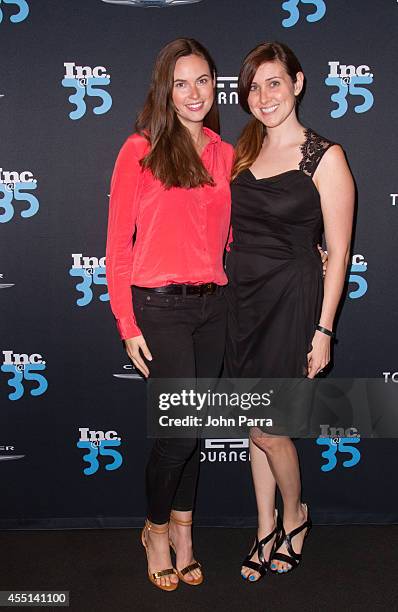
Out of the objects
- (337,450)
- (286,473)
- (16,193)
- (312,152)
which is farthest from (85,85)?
(337,450)

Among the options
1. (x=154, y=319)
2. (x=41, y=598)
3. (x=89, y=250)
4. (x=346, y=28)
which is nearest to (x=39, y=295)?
(x=89, y=250)

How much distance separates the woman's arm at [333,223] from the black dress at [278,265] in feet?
0.10

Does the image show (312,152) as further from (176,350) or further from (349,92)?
(176,350)

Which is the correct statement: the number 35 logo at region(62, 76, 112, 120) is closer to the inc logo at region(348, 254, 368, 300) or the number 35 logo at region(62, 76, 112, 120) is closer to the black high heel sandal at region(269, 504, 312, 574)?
the inc logo at region(348, 254, 368, 300)

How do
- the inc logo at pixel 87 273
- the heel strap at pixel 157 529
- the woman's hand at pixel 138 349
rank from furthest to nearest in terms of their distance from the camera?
1. the inc logo at pixel 87 273
2. the heel strap at pixel 157 529
3. the woman's hand at pixel 138 349

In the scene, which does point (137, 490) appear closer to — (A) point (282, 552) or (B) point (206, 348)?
(A) point (282, 552)

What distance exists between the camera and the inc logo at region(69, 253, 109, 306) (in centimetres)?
280

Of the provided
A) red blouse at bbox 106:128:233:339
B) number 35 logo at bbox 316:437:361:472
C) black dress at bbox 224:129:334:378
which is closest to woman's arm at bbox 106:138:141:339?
red blouse at bbox 106:128:233:339

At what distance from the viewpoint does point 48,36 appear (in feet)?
8.73

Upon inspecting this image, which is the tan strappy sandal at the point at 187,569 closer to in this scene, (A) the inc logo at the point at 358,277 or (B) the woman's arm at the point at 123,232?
(B) the woman's arm at the point at 123,232

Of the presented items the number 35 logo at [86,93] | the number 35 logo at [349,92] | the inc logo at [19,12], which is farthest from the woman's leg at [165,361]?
the inc logo at [19,12]

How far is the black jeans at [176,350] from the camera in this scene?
2.30 m

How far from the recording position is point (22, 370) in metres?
2.86

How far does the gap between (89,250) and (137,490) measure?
1058 millimetres
